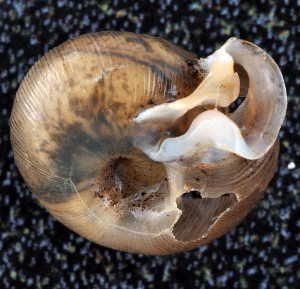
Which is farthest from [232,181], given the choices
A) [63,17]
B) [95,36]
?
[63,17]

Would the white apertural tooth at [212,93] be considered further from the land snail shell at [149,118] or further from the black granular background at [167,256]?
the black granular background at [167,256]

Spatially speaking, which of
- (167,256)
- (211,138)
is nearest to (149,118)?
(211,138)

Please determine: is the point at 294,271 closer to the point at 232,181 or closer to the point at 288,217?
the point at 288,217

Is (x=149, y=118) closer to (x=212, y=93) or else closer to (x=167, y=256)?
(x=212, y=93)

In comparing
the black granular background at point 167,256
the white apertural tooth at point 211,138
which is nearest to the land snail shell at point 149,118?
the white apertural tooth at point 211,138

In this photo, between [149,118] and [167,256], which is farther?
[167,256]

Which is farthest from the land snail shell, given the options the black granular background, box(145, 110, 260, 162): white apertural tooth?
the black granular background
